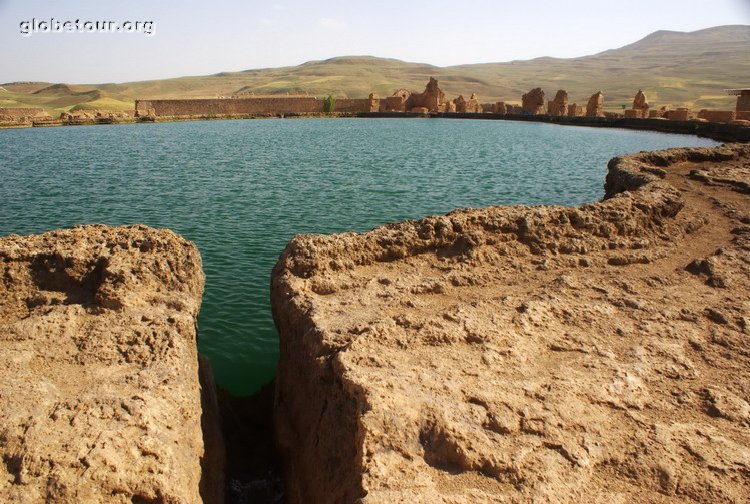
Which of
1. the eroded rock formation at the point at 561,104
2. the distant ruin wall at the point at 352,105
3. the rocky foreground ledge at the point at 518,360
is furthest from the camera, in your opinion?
the distant ruin wall at the point at 352,105

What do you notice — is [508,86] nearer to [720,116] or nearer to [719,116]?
[719,116]

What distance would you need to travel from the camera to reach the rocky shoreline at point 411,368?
12.1 feet

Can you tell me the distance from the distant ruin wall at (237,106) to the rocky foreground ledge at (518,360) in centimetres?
8137

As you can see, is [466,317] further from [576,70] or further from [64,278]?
[576,70]

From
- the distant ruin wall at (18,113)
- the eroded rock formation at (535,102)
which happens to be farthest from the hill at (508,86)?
the eroded rock formation at (535,102)

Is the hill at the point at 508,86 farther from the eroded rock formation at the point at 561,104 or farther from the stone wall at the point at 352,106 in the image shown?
the stone wall at the point at 352,106

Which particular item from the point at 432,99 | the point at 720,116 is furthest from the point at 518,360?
the point at 432,99

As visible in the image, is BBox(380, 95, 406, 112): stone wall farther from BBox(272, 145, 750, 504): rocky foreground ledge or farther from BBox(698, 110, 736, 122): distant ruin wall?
BBox(272, 145, 750, 504): rocky foreground ledge

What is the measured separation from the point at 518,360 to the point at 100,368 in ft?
13.0

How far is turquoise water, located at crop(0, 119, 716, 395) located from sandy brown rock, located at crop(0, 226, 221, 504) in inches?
113

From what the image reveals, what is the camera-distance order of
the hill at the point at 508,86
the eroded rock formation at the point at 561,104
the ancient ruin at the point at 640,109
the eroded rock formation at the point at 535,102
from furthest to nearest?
the hill at the point at 508,86 → the eroded rock formation at the point at 535,102 → the eroded rock formation at the point at 561,104 → the ancient ruin at the point at 640,109

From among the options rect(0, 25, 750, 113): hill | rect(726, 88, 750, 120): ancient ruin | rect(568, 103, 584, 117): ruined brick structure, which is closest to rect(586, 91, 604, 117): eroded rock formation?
rect(568, 103, 584, 117): ruined brick structure

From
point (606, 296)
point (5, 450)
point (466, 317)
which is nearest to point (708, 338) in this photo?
point (606, 296)

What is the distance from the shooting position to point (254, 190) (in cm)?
2052
